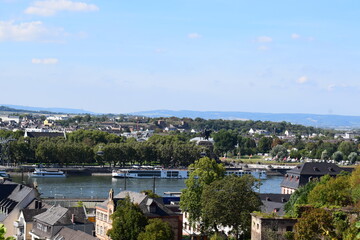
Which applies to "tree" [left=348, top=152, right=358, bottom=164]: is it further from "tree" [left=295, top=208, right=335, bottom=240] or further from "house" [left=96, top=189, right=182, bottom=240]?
"tree" [left=295, top=208, right=335, bottom=240]

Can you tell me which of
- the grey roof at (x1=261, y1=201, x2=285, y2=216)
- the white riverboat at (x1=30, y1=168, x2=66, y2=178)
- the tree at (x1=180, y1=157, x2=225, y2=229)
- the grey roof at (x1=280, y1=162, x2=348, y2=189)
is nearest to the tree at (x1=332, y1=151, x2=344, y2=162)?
the white riverboat at (x1=30, y1=168, x2=66, y2=178)

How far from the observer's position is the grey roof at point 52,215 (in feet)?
115

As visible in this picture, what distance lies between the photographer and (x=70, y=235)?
32.6 m

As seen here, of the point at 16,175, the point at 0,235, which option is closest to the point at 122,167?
the point at 16,175

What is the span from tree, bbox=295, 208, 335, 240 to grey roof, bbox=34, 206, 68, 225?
433 inches

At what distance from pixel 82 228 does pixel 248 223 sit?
7.73 meters

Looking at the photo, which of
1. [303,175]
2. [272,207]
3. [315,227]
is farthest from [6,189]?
[303,175]

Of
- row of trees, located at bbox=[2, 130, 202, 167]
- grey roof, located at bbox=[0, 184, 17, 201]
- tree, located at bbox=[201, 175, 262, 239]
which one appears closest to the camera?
tree, located at bbox=[201, 175, 262, 239]

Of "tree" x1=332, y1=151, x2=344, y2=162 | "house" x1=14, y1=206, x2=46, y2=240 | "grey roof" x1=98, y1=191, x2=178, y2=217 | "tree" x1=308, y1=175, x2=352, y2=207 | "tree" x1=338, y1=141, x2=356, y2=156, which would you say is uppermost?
"tree" x1=308, y1=175, x2=352, y2=207

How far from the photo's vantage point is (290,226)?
106 ft

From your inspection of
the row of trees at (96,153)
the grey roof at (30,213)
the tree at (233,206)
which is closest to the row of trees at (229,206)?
the tree at (233,206)

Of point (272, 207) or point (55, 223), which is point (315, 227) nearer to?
point (55, 223)

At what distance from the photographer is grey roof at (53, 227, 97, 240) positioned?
1240 inches

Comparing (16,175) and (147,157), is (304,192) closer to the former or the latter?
(16,175)
